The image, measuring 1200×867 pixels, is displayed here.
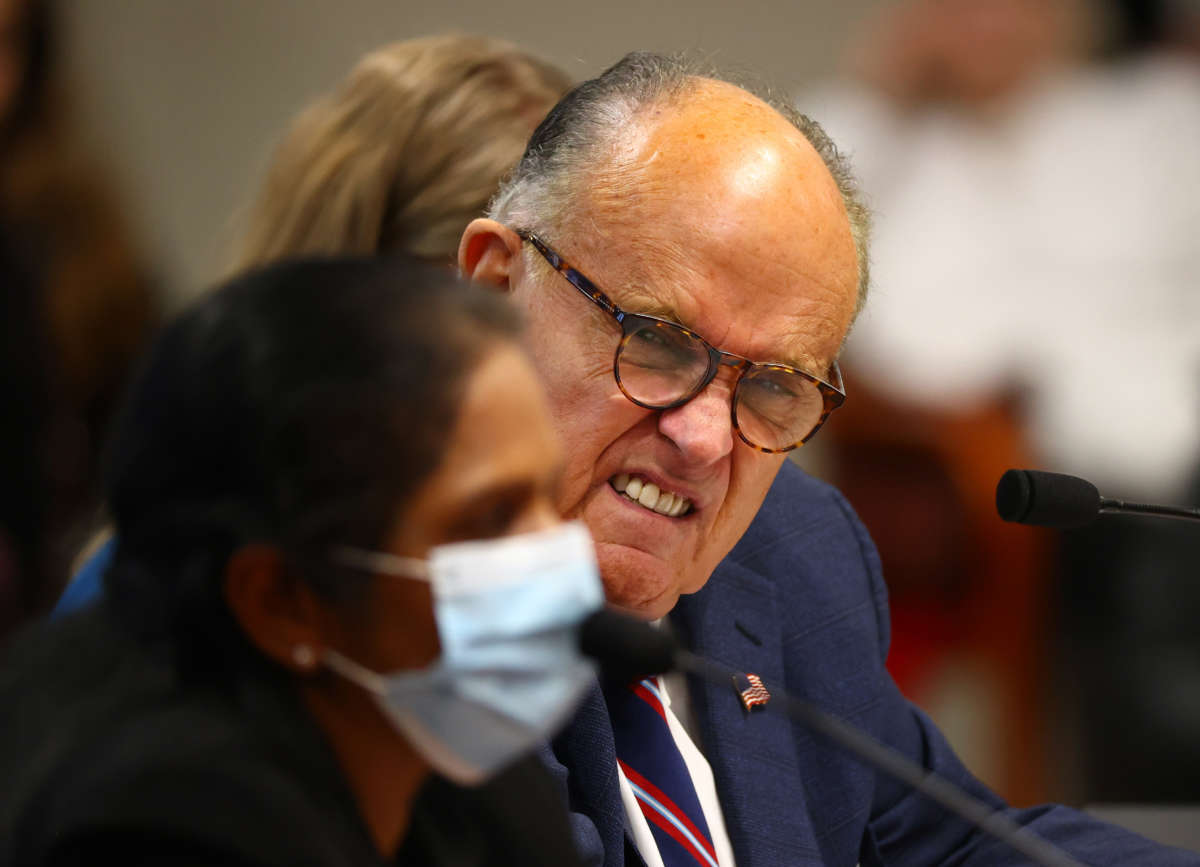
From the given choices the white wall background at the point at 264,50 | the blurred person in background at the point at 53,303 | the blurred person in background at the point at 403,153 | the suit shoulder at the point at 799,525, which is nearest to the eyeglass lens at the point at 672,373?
the suit shoulder at the point at 799,525

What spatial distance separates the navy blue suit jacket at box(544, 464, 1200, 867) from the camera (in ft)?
5.33

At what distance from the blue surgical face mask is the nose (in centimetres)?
47

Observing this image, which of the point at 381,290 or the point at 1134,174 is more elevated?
the point at 381,290

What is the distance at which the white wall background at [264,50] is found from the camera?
384 centimetres

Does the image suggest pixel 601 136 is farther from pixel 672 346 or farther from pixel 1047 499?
pixel 1047 499

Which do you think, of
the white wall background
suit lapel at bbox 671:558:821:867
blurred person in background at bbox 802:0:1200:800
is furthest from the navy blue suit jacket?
the white wall background

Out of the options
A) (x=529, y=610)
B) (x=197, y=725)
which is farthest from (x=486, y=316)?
(x=197, y=725)

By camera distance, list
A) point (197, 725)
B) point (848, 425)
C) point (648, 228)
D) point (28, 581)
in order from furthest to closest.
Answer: point (848, 425) < point (28, 581) < point (648, 228) < point (197, 725)

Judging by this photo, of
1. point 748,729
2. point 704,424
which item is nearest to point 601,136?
point 704,424

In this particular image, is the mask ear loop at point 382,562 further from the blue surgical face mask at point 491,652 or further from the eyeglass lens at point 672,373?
the eyeglass lens at point 672,373

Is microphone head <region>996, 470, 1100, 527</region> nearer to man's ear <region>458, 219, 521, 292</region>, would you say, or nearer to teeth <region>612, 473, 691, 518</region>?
teeth <region>612, 473, 691, 518</region>

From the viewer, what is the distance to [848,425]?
3.25 metres

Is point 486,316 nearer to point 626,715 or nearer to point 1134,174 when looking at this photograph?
point 626,715

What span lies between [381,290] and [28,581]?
1.87 metres
